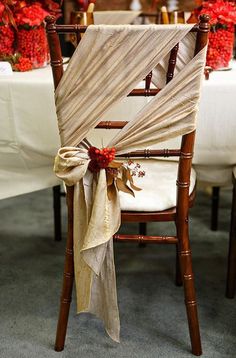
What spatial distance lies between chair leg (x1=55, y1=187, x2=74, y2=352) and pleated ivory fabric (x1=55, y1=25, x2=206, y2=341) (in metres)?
0.04

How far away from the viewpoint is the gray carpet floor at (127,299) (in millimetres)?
1572

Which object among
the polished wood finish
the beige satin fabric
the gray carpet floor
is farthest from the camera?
the beige satin fabric

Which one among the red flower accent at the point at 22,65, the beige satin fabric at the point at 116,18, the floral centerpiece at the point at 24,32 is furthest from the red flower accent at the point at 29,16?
the beige satin fabric at the point at 116,18

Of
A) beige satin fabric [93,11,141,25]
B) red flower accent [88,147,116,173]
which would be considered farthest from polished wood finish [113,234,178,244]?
beige satin fabric [93,11,141,25]

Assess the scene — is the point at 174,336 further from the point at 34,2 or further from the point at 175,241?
the point at 34,2

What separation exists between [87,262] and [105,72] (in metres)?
0.50

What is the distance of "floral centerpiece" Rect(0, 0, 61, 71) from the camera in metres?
1.75

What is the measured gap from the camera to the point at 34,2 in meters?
1.82

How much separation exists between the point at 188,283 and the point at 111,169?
0.40 m

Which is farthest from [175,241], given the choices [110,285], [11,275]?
[11,275]

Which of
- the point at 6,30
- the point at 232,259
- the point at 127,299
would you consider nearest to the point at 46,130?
the point at 6,30

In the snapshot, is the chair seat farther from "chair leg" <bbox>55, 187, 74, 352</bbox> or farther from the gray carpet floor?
the gray carpet floor

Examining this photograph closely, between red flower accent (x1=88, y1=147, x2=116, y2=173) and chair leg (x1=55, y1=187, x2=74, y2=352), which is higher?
red flower accent (x1=88, y1=147, x2=116, y2=173)

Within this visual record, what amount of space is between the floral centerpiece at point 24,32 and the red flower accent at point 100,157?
0.62 metres
